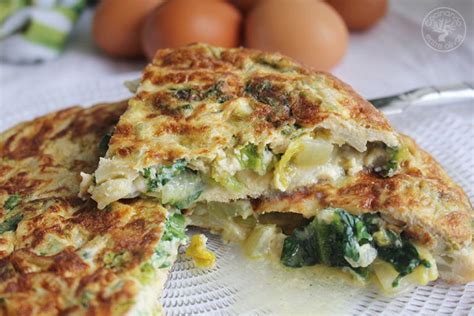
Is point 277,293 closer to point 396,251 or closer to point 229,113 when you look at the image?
point 396,251

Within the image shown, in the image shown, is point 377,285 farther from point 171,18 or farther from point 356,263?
point 171,18

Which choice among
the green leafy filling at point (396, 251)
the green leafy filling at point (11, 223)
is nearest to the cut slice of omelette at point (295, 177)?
the green leafy filling at point (396, 251)

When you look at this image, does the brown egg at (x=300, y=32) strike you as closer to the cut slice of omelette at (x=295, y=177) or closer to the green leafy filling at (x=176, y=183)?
the cut slice of omelette at (x=295, y=177)

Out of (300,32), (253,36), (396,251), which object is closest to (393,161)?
(396,251)

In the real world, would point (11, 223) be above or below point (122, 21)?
below

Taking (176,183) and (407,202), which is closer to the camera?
(407,202)

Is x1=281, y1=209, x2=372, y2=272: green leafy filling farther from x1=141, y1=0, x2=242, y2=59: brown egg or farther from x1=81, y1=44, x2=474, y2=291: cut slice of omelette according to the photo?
x1=141, y1=0, x2=242, y2=59: brown egg

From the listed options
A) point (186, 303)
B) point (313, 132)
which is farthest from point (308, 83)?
point (186, 303)

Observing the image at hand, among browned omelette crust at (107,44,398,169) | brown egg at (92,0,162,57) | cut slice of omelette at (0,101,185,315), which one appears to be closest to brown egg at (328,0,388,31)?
brown egg at (92,0,162,57)
